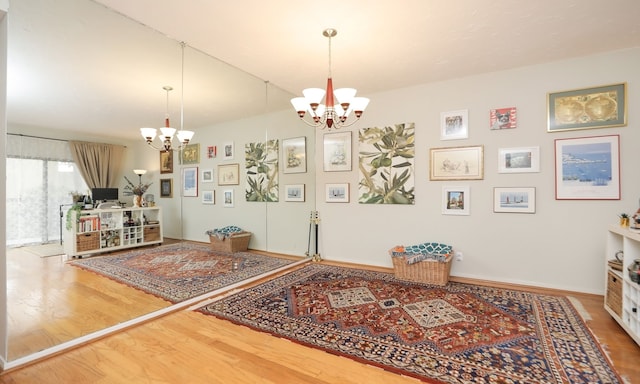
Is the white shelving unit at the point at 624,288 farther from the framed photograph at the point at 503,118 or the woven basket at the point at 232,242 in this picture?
the woven basket at the point at 232,242

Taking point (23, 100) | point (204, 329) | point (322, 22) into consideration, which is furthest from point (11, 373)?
point (322, 22)

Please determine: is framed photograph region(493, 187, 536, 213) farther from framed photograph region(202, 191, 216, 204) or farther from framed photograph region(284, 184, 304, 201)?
framed photograph region(202, 191, 216, 204)

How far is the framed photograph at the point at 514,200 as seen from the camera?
359cm

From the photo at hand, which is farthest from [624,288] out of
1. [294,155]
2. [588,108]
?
[294,155]

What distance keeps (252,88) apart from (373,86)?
5.60 feet

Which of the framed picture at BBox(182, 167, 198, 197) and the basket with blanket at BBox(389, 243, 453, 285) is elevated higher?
the framed picture at BBox(182, 167, 198, 197)

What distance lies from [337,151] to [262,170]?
126cm

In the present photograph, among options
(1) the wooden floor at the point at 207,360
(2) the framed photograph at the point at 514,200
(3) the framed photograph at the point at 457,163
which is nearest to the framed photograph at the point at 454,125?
(3) the framed photograph at the point at 457,163

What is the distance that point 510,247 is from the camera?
12.2 ft

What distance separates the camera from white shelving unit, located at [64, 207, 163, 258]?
3176mm

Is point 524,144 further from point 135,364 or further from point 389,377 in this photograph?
point 135,364

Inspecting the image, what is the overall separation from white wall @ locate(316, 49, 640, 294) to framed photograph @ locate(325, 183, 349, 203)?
0.20 meters

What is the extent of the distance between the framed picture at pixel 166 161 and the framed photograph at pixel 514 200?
3.89 metres

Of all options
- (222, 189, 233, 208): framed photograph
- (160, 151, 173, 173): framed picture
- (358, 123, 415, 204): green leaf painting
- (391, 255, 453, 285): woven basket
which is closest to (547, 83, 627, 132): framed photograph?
(358, 123, 415, 204): green leaf painting
